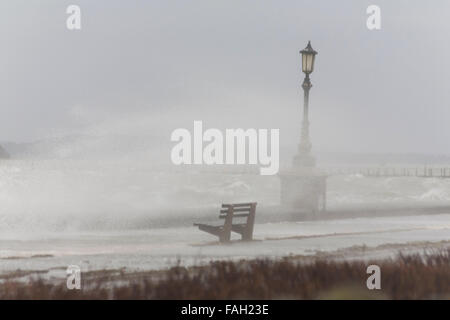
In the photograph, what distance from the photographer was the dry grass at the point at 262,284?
246 inches

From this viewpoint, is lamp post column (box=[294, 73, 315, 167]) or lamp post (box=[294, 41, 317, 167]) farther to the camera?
lamp post column (box=[294, 73, 315, 167])

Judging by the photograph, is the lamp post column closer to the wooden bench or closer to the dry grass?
the wooden bench

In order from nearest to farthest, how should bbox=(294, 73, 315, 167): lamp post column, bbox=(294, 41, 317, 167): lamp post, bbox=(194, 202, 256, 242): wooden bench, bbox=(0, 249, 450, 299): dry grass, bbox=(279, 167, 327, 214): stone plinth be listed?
bbox=(0, 249, 450, 299): dry grass, bbox=(194, 202, 256, 242): wooden bench, bbox=(294, 41, 317, 167): lamp post, bbox=(279, 167, 327, 214): stone plinth, bbox=(294, 73, 315, 167): lamp post column

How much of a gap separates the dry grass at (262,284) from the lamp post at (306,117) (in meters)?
13.9

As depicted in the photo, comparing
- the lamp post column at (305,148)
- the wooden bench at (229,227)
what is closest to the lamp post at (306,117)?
the lamp post column at (305,148)

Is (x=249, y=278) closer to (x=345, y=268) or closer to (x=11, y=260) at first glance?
(x=345, y=268)

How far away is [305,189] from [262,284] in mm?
15026

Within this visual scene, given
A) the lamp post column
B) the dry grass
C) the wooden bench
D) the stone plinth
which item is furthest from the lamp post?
the dry grass

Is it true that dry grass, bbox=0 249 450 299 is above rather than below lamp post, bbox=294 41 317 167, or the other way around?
below

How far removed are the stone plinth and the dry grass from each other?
13.4 meters

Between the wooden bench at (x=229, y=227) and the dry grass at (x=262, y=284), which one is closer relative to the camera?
the dry grass at (x=262, y=284)

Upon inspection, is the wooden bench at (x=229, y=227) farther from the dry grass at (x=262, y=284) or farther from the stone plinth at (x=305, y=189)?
the stone plinth at (x=305, y=189)

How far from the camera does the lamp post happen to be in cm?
2092

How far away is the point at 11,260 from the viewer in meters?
10.4
